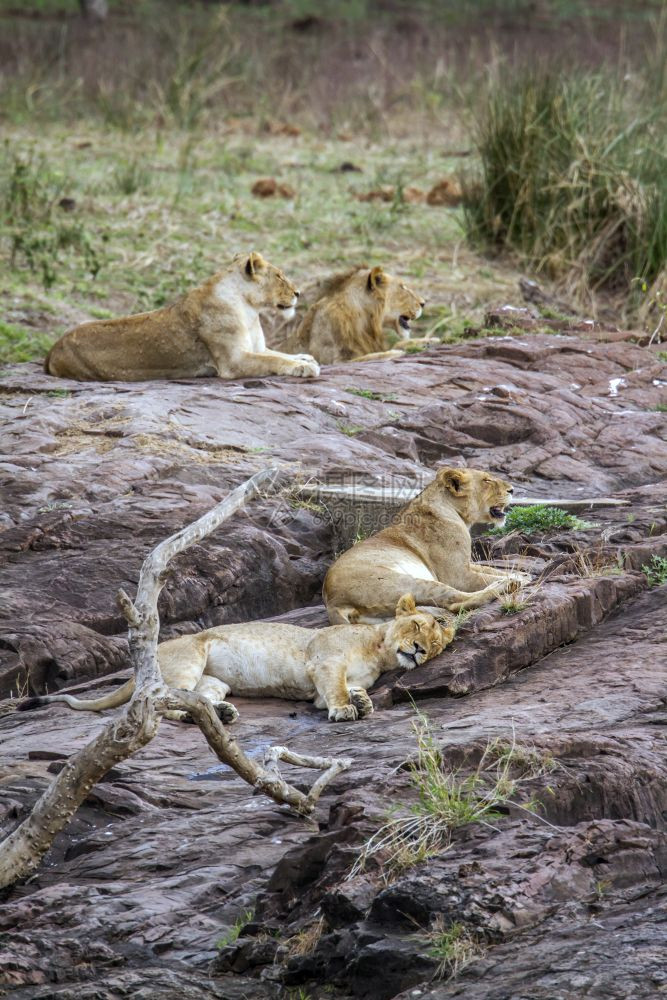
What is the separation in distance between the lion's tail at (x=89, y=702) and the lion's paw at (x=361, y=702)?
3.10 feet

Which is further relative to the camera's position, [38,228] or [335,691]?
[38,228]

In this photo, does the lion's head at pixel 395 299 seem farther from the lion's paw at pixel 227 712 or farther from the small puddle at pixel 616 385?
the lion's paw at pixel 227 712

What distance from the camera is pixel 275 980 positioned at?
4.37 m

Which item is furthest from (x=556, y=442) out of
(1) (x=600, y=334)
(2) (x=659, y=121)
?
(2) (x=659, y=121)

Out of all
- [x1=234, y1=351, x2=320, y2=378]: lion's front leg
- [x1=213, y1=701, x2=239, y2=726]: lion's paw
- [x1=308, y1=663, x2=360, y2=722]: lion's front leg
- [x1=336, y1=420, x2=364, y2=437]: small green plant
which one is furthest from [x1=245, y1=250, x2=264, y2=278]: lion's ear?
[x1=213, y1=701, x2=239, y2=726]: lion's paw

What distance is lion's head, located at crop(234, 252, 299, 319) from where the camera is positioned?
11.5m

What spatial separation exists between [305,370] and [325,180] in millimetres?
8212

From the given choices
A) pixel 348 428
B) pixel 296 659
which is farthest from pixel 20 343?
pixel 296 659

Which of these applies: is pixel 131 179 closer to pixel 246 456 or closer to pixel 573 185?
pixel 573 185

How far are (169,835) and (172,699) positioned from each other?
1.81ft

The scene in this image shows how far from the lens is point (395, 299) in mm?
12297

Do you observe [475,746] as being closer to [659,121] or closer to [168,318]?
[168,318]

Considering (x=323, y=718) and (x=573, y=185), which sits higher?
(x=573, y=185)

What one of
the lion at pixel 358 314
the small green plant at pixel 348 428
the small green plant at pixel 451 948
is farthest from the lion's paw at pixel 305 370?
the small green plant at pixel 451 948
